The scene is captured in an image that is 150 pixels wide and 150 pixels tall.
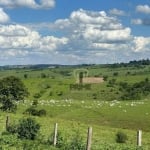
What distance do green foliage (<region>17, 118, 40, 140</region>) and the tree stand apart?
6136cm

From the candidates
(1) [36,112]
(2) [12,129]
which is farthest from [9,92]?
(2) [12,129]

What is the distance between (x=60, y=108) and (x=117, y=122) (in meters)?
34.3

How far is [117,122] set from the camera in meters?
116

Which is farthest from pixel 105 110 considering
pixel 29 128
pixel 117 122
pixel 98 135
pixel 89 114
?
pixel 29 128

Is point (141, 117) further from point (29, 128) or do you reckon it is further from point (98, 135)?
point (29, 128)

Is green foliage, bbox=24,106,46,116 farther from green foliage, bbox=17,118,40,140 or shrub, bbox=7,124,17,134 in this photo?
green foliage, bbox=17,118,40,140

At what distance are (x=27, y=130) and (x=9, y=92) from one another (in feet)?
209

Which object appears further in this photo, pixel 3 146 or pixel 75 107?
pixel 75 107

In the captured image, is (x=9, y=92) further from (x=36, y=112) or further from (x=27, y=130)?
(x=27, y=130)

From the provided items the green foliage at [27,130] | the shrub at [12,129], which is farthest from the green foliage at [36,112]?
the green foliage at [27,130]

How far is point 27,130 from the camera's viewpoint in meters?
39.1

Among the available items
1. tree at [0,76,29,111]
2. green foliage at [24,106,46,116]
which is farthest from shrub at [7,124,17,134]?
green foliage at [24,106,46,116]

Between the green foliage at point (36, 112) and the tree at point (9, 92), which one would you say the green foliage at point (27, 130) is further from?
the green foliage at point (36, 112)

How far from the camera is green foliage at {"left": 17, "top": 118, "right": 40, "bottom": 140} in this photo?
128 ft
